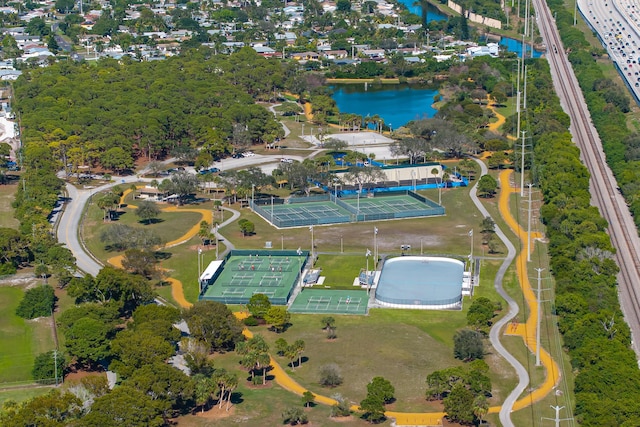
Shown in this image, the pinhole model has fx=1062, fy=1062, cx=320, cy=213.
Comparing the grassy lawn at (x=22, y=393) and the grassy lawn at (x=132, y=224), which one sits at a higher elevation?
the grassy lawn at (x=22, y=393)

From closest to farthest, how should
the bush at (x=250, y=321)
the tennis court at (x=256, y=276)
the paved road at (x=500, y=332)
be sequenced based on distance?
the paved road at (x=500, y=332) → the bush at (x=250, y=321) → the tennis court at (x=256, y=276)

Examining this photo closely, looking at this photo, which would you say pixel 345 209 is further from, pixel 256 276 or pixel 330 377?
pixel 330 377

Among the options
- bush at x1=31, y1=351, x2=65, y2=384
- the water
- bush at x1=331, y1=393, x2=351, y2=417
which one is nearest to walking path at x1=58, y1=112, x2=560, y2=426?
bush at x1=331, y1=393, x2=351, y2=417

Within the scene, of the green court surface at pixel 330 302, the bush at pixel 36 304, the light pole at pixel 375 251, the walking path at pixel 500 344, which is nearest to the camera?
the walking path at pixel 500 344

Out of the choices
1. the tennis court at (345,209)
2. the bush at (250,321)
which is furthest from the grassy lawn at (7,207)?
the bush at (250,321)

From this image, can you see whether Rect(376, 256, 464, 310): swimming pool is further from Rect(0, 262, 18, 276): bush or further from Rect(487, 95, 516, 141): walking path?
Rect(487, 95, 516, 141): walking path

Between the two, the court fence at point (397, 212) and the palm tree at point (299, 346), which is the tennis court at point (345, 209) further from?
the palm tree at point (299, 346)

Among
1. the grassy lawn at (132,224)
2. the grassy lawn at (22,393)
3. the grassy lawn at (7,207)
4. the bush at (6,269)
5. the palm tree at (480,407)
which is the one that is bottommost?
the grassy lawn at (7,207)

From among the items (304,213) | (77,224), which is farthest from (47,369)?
(304,213)
